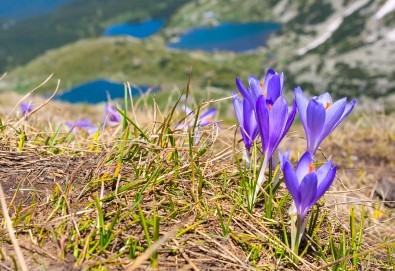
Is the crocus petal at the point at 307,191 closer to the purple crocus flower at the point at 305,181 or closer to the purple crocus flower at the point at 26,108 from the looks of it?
the purple crocus flower at the point at 305,181

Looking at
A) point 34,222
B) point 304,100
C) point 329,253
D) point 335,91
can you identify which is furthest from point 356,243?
point 335,91

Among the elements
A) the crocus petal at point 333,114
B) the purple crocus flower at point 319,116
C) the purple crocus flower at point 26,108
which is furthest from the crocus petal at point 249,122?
the purple crocus flower at point 26,108

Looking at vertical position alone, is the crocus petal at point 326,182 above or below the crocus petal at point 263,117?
below

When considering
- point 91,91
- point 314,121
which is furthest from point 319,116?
point 91,91

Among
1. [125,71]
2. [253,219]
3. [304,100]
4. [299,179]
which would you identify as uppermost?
[125,71]

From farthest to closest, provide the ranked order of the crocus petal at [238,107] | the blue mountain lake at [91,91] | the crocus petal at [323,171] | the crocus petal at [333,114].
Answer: the blue mountain lake at [91,91] < the crocus petal at [238,107] < the crocus petal at [333,114] < the crocus petal at [323,171]

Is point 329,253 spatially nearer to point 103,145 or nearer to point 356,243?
point 356,243
